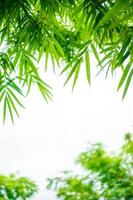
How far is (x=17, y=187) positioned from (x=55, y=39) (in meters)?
2.87

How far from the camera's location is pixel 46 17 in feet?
9.66

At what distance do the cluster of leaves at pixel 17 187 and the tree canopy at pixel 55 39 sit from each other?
225 cm

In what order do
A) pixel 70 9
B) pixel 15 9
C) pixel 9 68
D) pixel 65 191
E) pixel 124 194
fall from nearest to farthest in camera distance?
pixel 15 9 → pixel 70 9 → pixel 9 68 → pixel 124 194 → pixel 65 191

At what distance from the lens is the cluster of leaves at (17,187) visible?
18.1 feet

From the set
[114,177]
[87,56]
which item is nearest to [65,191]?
[114,177]

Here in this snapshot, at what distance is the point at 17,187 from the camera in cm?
559

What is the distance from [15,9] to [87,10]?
0.37m

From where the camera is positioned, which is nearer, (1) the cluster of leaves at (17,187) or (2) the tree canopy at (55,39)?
(2) the tree canopy at (55,39)

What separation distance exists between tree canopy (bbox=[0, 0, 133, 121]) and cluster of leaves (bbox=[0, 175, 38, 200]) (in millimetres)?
2245

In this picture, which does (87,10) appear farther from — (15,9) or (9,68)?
(9,68)

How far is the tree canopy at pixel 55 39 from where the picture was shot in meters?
2.50

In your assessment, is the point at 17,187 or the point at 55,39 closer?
the point at 55,39

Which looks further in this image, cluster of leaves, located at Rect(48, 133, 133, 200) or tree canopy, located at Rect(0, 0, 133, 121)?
cluster of leaves, located at Rect(48, 133, 133, 200)

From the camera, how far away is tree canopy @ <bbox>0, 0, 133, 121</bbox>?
8.21ft
